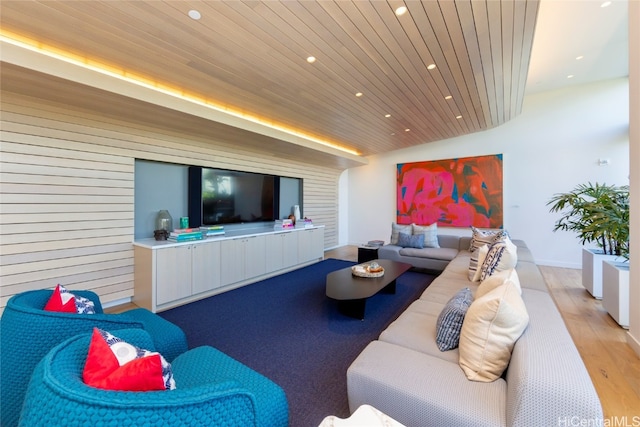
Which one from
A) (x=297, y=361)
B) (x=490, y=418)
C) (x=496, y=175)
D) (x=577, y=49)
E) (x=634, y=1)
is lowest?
(x=297, y=361)

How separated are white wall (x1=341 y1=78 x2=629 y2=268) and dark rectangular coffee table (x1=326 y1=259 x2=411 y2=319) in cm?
389

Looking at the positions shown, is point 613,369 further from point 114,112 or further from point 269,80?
point 114,112

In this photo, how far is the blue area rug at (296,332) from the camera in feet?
5.88

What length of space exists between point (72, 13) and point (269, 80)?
5.00ft

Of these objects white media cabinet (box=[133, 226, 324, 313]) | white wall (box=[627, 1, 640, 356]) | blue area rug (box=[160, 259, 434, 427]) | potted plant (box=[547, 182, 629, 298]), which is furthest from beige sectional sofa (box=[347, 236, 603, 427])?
white media cabinet (box=[133, 226, 324, 313])

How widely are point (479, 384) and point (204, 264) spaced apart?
128 inches

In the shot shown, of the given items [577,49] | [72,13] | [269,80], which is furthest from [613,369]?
[72,13]

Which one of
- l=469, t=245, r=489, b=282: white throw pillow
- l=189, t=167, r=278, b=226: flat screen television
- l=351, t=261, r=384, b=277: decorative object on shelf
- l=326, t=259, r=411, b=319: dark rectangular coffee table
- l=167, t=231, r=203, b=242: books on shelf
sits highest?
l=189, t=167, r=278, b=226: flat screen television

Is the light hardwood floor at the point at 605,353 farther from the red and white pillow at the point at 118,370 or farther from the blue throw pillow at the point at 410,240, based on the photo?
the red and white pillow at the point at 118,370

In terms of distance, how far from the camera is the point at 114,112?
2861 mm

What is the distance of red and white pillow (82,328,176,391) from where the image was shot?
80 centimetres

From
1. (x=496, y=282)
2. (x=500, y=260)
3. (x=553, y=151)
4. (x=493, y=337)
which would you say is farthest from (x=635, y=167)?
(x=553, y=151)

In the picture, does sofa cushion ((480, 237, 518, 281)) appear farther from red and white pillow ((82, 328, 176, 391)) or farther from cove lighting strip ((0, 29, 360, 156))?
cove lighting strip ((0, 29, 360, 156))

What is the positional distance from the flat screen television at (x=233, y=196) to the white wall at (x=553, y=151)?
4.29 m
